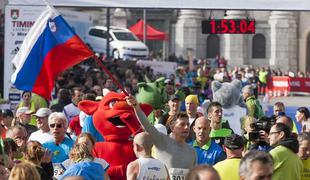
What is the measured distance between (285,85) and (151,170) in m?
38.0

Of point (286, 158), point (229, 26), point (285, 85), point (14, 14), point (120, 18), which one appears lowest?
point (285, 85)

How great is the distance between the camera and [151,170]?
32.6ft

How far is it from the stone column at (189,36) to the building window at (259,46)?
3.02 meters

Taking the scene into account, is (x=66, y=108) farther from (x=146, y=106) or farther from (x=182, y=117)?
(x=182, y=117)

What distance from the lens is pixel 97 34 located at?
52406mm

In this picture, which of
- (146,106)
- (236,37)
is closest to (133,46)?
(236,37)

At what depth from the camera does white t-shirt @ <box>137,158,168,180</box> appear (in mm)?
9922

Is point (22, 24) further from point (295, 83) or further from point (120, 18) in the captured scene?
point (120, 18)

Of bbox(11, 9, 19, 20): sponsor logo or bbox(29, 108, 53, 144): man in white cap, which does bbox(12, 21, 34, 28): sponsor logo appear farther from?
bbox(29, 108, 53, 144): man in white cap

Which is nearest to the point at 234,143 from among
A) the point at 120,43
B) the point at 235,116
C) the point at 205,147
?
the point at 205,147

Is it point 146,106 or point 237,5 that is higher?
point 237,5

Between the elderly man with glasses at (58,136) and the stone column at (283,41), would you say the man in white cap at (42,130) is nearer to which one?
the elderly man with glasses at (58,136)

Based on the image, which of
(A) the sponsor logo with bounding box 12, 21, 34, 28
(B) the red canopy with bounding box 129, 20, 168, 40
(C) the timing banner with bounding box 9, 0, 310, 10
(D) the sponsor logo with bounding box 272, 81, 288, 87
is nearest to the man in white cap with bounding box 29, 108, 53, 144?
(C) the timing banner with bounding box 9, 0, 310, 10

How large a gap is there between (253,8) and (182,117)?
880 centimetres
